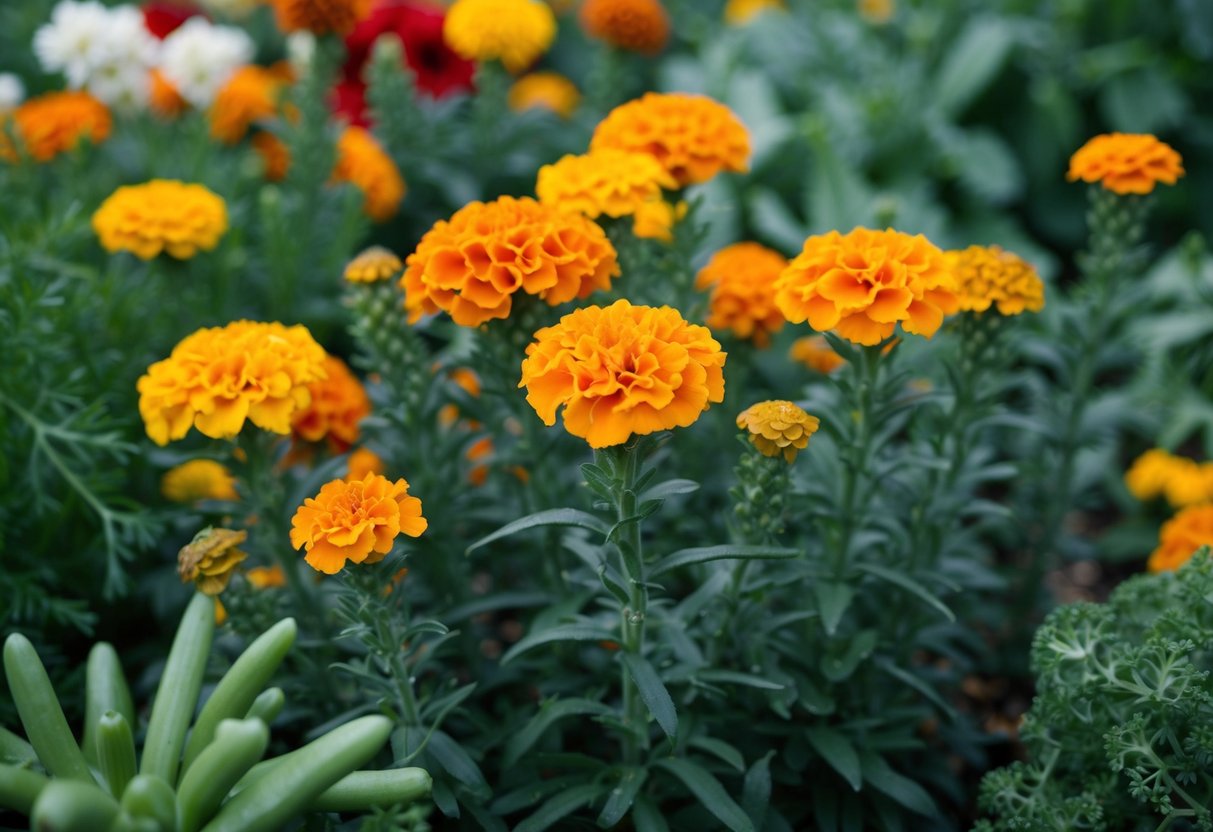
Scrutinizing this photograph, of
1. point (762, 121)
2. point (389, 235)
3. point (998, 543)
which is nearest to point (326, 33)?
point (389, 235)

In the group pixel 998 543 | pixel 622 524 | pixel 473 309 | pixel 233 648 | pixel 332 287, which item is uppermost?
→ pixel 473 309

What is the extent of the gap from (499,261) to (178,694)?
3.19 feet

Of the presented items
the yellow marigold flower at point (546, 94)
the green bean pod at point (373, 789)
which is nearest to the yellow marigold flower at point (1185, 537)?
the green bean pod at point (373, 789)

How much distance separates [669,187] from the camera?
2.22 meters

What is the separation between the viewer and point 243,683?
1735mm

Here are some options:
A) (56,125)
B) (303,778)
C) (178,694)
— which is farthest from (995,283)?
(56,125)

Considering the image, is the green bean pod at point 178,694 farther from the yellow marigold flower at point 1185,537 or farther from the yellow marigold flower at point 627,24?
the yellow marigold flower at point 627,24

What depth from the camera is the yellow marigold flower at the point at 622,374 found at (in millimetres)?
1548

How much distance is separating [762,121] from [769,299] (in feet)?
8.25

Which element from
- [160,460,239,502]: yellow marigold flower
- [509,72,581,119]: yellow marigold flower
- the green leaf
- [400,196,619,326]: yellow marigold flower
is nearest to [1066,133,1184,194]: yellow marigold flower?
[400,196,619,326]: yellow marigold flower

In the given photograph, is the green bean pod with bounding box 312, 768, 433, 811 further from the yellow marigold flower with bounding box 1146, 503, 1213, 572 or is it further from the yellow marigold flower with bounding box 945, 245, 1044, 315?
the yellow marigold flower with bounding box 1146, 503, 1213, 572

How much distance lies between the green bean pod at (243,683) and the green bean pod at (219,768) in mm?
143

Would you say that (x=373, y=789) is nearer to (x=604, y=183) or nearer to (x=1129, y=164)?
(x=604, y=183)

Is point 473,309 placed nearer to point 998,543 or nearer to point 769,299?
point 769,299
